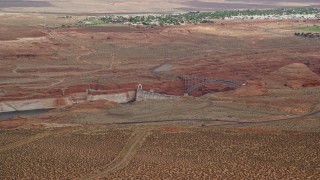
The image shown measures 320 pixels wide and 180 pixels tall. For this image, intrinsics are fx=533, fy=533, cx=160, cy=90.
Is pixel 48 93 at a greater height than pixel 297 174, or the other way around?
pixel 297 174

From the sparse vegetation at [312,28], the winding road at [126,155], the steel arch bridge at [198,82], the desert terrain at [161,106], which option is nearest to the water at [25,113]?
the desert terrain at [161,106]

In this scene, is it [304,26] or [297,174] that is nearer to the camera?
[297,174]

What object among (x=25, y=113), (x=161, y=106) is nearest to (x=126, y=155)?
(x=161, y=106)

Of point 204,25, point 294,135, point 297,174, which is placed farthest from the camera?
point 204,25

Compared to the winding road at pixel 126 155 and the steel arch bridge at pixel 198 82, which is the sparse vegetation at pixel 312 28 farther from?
the winding road at pixel 126 155

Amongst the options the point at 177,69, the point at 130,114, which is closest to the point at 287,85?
the point at 177,69

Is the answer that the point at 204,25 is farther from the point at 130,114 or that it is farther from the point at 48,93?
the point at 130,114
